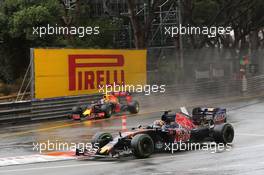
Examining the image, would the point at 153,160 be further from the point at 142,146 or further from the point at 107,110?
the point at 107,110

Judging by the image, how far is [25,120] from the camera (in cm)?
2336

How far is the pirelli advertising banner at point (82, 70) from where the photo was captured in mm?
24281

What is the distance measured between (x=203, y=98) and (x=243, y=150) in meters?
19.6

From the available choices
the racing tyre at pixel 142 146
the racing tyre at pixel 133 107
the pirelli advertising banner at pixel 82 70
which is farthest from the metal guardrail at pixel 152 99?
the racing tyre at pixel 142 146

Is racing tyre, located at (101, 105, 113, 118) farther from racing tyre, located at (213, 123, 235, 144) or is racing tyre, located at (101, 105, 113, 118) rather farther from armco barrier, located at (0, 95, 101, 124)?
racing tyre, located at (213, 123, 235, 144)

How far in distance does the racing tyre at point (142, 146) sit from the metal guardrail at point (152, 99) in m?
10.6

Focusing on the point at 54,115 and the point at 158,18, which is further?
the point at 158,18

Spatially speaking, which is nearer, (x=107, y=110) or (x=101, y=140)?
(x=101, y=140)

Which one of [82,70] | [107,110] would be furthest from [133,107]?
[82,70]

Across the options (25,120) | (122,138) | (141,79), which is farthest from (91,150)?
(141,79)

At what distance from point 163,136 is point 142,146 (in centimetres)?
92

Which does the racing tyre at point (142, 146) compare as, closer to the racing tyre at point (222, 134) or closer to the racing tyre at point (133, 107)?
the racing tyre at point (222, 134)

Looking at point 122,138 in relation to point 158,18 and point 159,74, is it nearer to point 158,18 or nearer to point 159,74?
point 159,74

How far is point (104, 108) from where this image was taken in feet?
78.0
